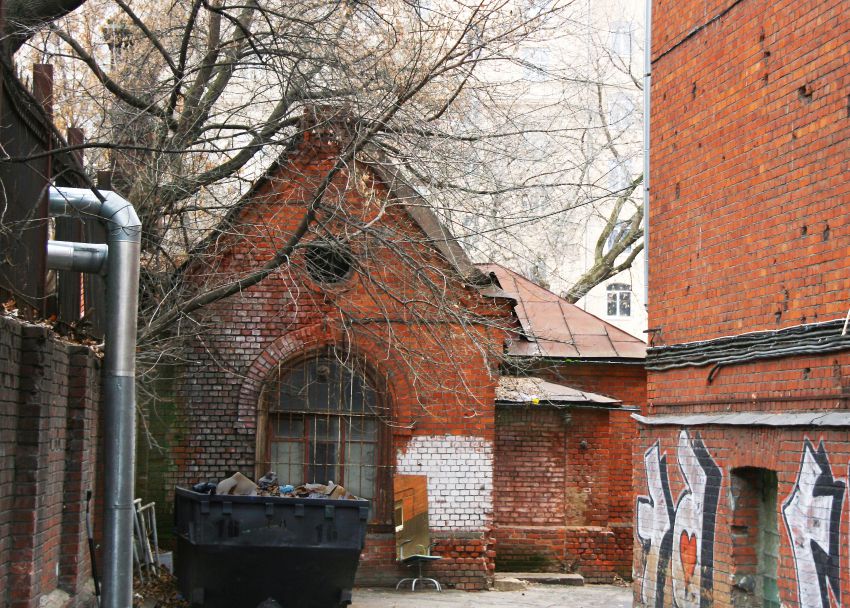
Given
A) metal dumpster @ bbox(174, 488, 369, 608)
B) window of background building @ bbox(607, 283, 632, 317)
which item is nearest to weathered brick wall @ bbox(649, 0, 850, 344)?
metal dumpster @ bbox(174, 488, 369, 608)

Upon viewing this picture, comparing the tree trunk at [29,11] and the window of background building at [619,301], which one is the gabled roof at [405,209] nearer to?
the tree trunk at [29,11]

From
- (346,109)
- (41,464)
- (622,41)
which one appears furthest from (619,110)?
(41,464)

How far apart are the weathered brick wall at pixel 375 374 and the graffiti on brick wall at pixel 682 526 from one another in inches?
191

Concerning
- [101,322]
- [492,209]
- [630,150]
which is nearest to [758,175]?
[492,209]

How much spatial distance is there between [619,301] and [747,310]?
33.4 m

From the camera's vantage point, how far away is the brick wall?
696 inches

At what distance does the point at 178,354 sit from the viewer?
48.5 ft

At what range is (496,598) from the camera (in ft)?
50.1

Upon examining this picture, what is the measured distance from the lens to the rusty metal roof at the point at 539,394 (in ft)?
57.5

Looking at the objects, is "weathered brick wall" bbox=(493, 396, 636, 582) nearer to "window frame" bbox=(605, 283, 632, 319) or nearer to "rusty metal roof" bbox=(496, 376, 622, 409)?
"rusty metal roof" bbox=(496, 376, 622, 409)

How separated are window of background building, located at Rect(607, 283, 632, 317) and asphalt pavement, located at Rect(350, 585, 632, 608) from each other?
26.6 metres

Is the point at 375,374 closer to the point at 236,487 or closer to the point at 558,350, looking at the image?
the point at 236,487

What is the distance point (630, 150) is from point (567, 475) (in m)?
16.2

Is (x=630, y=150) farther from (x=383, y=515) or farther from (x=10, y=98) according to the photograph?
(x=10, y=98)
